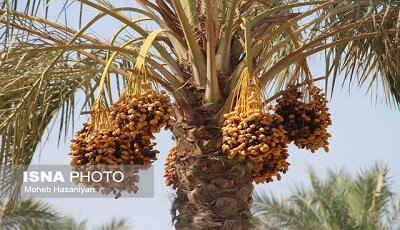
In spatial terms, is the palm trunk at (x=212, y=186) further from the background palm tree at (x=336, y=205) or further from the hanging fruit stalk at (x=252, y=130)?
the background palm tree at (x=336, y=205)

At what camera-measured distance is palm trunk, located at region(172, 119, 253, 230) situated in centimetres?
538

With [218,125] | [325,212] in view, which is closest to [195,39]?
[218,125]

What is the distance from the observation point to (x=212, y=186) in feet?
17.8

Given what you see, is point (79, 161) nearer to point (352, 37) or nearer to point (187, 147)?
point (187, 147)

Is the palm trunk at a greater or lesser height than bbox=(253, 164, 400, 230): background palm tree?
lesser

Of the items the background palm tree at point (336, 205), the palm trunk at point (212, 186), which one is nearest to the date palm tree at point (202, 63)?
the palm trunk at point (212, 186)

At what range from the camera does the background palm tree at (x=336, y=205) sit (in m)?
16.5

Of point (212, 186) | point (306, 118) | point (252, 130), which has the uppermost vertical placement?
point (306, 118)

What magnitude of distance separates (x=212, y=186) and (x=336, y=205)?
11.7m

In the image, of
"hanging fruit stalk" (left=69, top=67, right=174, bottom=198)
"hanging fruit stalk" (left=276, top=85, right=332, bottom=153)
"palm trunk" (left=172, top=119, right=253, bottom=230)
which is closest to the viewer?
"hanging fruit stalk" (left=69, top=67, right=174, bottom=198)

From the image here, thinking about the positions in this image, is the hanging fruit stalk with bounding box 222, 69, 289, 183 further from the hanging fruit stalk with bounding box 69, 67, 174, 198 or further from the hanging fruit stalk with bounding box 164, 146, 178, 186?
the hanging fruit stalk with bounding box 164, 146, 178, 186

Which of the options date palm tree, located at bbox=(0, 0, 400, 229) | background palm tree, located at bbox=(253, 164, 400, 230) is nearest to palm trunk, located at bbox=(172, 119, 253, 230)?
date palm tree, located at bbox=(0, 0, 400, 229)

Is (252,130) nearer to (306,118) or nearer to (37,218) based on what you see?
(306,118)

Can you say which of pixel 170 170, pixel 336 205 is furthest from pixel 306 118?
pixel 336 205
